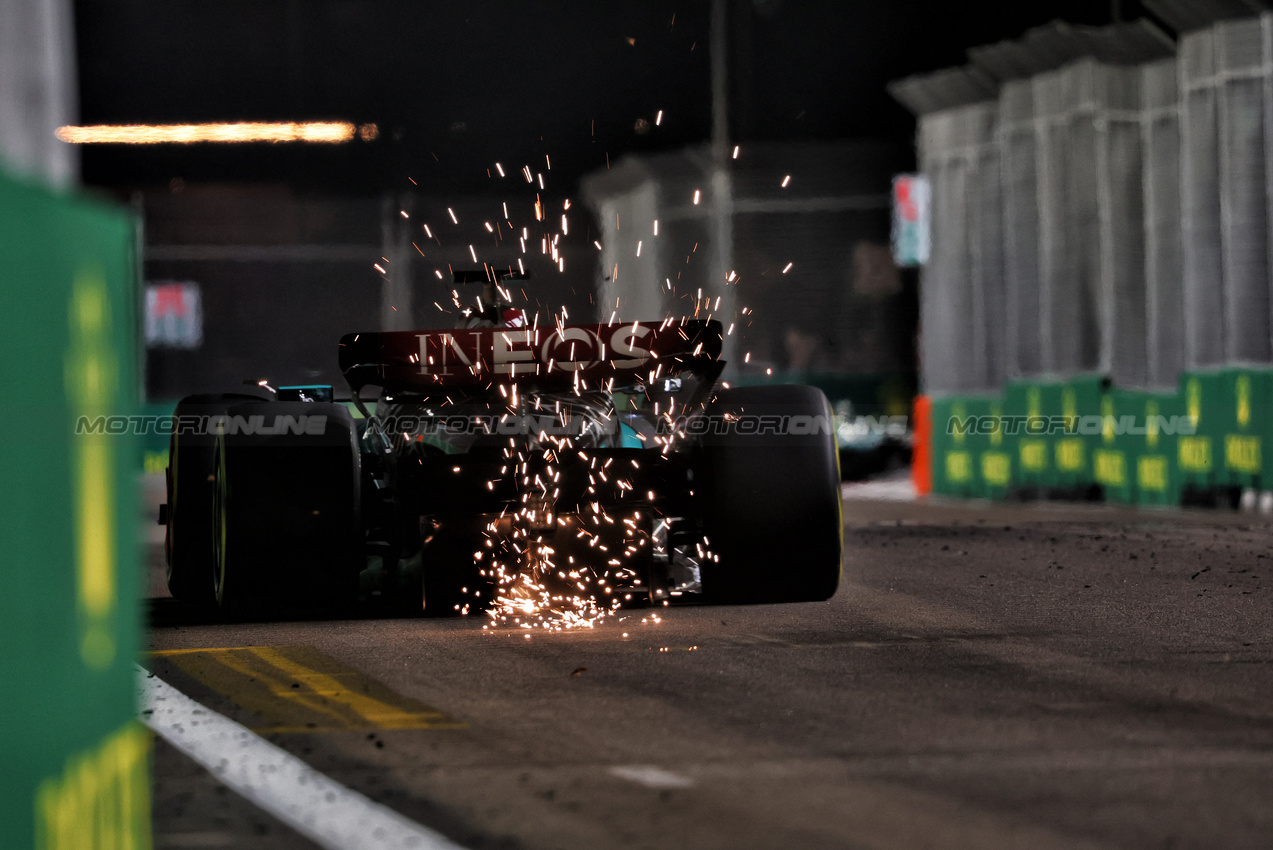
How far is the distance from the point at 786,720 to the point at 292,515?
11.9ft

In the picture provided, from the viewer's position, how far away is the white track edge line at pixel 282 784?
4188 millimetres

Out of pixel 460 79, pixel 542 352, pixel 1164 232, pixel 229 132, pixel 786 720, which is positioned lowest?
pixel 786 720

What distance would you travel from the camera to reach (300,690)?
21.5 ft

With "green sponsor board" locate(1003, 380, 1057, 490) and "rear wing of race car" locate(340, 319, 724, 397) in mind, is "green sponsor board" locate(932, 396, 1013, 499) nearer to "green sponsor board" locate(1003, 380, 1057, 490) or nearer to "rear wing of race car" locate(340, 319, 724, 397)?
"green sponsor board" locate(1003, 380, 1057, 490)

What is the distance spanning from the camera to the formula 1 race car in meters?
8.62

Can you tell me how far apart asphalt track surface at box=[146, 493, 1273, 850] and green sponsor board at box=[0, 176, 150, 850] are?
2.05 feet

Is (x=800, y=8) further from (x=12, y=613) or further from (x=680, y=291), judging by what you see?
(x=12, y=613)

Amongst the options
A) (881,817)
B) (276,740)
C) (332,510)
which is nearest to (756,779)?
(881,817)

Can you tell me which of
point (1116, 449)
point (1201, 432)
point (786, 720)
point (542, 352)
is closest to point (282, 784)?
point (786, 720)

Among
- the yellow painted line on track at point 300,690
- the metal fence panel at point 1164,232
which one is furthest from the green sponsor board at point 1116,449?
the yellow painted line on track at point 300,690

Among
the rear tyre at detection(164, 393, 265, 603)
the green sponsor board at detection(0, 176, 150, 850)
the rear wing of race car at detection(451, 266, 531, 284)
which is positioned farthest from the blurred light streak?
the green sponsor board at detection(0, 176, 150, 850)

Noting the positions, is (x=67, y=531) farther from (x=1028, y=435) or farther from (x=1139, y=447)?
(x=1028, y=435)

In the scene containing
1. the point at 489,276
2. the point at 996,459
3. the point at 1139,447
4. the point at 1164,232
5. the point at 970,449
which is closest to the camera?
the point at 489,276

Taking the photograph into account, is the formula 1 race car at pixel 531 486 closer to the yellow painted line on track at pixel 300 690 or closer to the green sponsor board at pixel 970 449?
the yellow painted line on track at pixel 300 690
